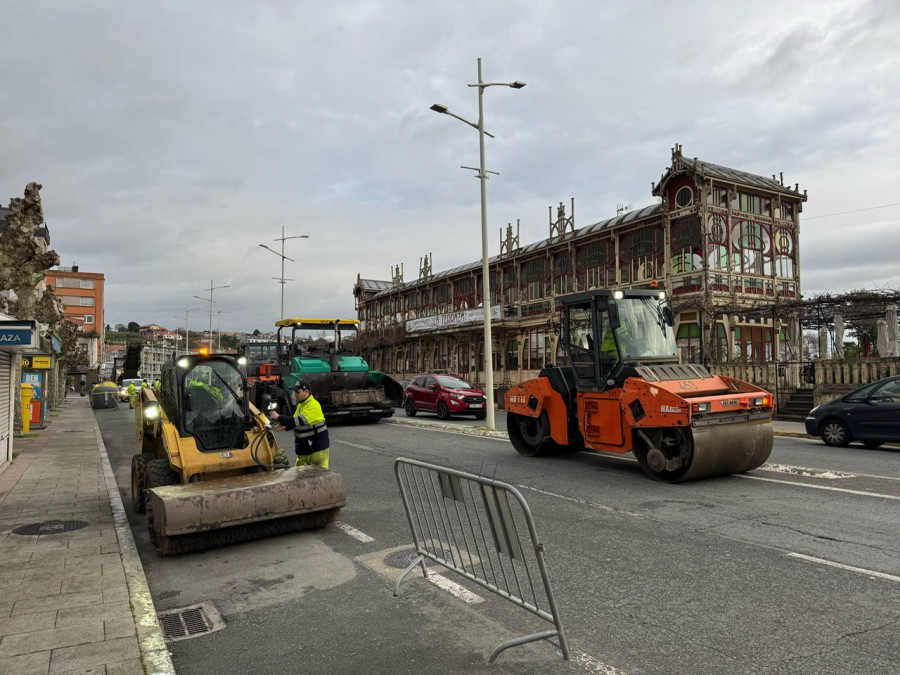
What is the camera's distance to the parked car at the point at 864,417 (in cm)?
1260

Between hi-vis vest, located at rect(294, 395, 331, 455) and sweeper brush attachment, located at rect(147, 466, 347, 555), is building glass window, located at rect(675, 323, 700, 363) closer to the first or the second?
hi-vis vest, located at rect(294, 395, 331, 455)

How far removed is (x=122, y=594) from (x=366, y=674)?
241cm

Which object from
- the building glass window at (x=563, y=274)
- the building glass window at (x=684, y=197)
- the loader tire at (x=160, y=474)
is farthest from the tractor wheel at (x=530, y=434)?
the building glass window at (x=563, y=274)

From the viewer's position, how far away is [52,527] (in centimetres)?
725

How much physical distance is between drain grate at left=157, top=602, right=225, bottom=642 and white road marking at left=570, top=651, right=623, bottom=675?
251 cm

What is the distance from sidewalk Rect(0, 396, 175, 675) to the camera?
3.87 metres

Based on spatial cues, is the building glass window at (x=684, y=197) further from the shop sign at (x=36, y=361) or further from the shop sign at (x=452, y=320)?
the shop sign at (x=36, y=361)

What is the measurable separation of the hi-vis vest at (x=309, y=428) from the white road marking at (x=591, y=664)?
174 inches

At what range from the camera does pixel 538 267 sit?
37250 mm

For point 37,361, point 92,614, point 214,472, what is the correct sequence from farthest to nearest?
point 37,361 < point 214,472 < point 92,614

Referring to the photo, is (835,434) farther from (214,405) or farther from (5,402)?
(5,402)

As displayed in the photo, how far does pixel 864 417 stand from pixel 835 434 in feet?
2.42

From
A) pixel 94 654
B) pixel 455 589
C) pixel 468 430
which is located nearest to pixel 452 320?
pixel 468 430

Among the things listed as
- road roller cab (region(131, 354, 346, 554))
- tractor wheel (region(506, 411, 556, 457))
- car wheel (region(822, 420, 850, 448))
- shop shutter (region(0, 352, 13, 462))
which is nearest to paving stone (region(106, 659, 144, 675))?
road roller cab (region(131, 354, 346, 554))
